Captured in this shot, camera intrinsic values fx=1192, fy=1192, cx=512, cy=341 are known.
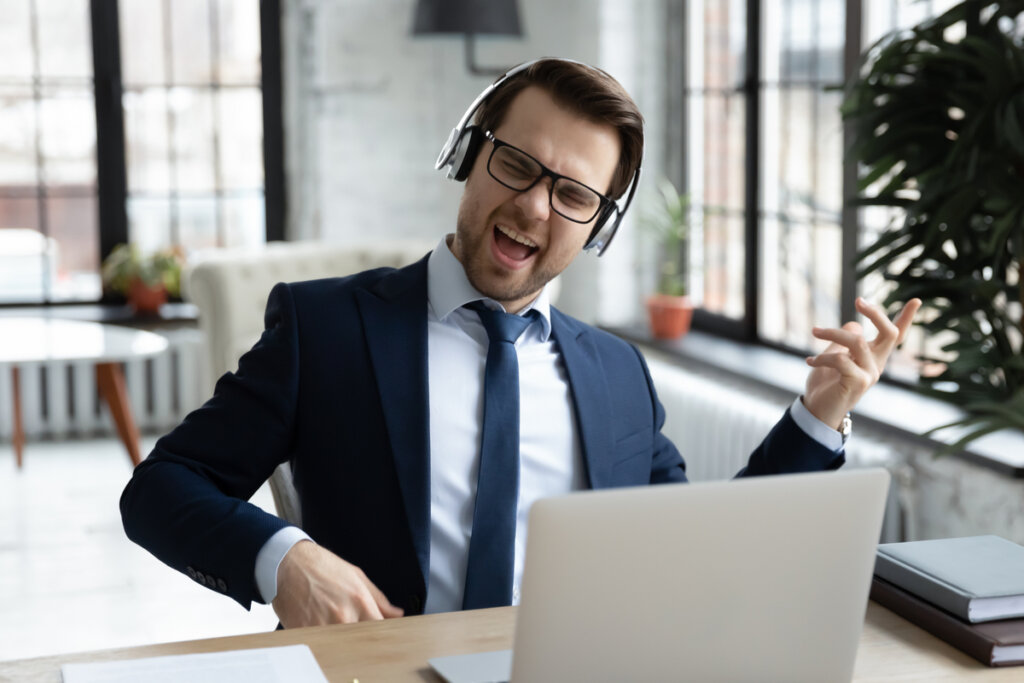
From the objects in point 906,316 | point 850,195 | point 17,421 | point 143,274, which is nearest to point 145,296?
point 143,274

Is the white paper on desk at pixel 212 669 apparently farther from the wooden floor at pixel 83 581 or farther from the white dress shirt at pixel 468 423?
the wooden floor at pixel 83 581

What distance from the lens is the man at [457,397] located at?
1.55m

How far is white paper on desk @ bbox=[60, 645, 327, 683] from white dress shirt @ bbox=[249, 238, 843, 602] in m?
0.40

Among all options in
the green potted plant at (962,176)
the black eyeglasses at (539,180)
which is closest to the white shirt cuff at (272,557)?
the black eyeglasses at (539,180)

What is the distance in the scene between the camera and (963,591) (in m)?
1.29

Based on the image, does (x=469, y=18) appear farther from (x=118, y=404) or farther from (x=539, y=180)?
(x=539, y=180)

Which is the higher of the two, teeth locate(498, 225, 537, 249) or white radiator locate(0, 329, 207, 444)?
teeth locate(498, 225, 537, 249)

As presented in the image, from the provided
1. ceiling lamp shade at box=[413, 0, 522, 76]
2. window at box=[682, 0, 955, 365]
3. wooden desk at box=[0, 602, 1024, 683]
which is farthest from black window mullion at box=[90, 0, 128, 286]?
wooden desk at box=[0, 602, 1024, 683]

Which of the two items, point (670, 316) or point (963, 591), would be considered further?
point (670, 316)

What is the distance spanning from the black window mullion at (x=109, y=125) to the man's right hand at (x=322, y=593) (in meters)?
4.58

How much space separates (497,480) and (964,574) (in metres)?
0.59

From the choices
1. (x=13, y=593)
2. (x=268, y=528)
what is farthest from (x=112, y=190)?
(x=268, y=528)

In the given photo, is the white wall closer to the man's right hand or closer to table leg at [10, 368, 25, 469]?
table leg at [10, 368, 25, 469]

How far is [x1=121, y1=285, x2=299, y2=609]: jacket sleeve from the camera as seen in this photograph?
→ 1403mm
